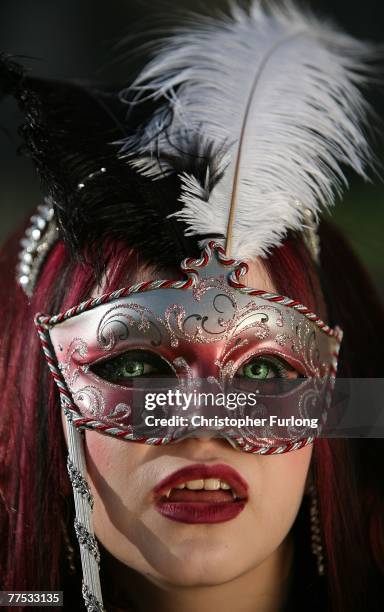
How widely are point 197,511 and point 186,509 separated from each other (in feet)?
0.05

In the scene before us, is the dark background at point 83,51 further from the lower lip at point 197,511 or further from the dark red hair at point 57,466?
the lower lip at point 197,511

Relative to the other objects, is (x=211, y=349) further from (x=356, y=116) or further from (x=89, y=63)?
(x=89, y=63)

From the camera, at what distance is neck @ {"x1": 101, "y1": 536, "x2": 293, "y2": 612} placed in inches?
47.2

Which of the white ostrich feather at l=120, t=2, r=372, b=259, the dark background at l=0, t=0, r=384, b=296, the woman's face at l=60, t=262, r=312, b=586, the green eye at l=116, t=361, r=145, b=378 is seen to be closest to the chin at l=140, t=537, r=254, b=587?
the woman's face at l=60, t=262, r=312, b=586

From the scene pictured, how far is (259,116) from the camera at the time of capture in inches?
49.8

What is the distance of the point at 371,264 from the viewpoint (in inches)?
60.9

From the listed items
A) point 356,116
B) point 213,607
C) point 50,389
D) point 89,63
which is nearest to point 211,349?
point 50,389

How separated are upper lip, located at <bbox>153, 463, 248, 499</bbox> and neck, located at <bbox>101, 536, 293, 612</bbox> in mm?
155

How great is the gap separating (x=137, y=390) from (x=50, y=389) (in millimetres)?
187

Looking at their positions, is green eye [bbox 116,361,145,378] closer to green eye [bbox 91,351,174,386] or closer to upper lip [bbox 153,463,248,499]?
green eye [bbox 91,351,174,386]

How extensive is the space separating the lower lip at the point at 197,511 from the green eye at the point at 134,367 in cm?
19

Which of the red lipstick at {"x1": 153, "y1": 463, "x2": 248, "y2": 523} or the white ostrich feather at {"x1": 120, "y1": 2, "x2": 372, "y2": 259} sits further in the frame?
the white ostrich feather at {"x1": 120, "y1": 2, "x2": 372, "y2": 259}

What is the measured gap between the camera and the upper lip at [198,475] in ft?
3.71

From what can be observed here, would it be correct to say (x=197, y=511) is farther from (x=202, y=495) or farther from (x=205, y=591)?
(x=205, y=591)
